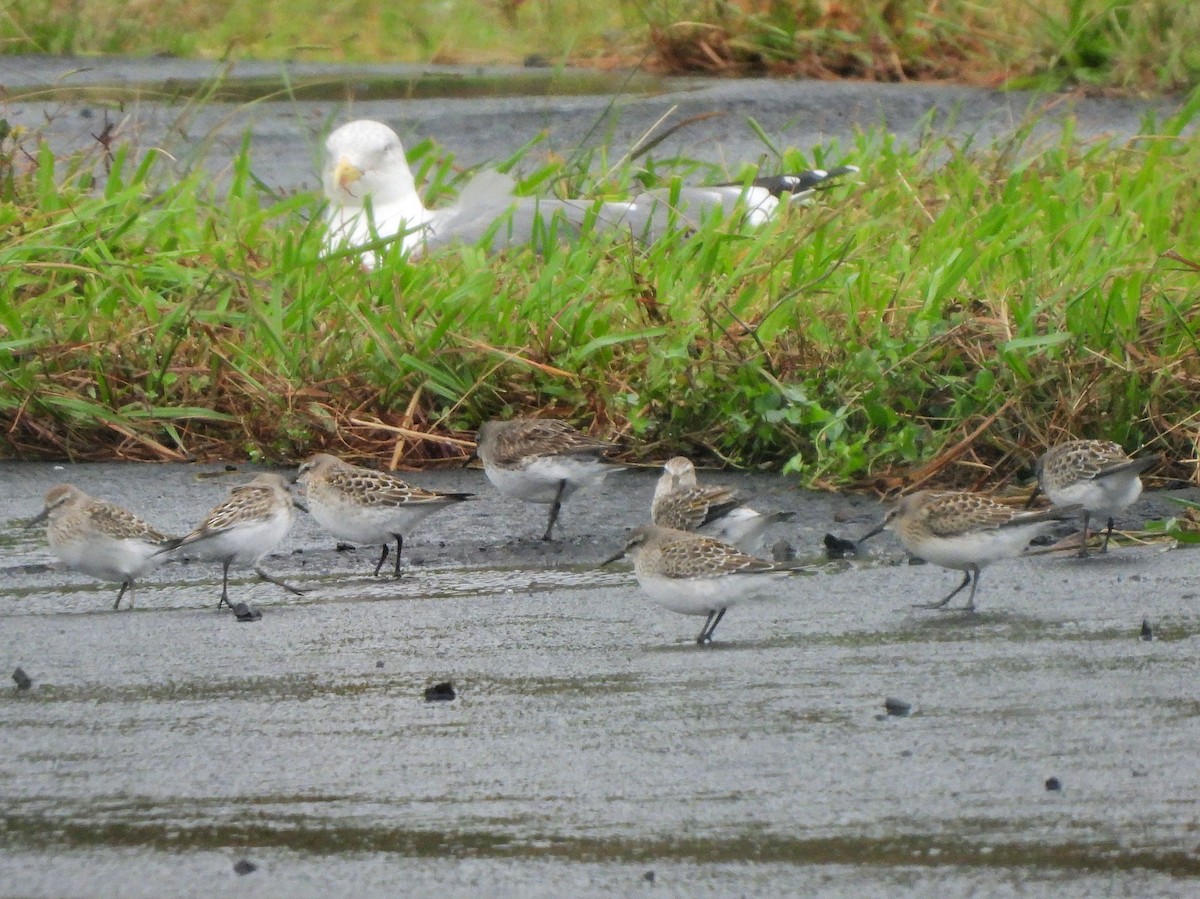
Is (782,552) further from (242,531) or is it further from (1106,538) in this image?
(242,531)

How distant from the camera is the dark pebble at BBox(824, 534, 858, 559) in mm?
7117

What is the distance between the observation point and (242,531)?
664cm

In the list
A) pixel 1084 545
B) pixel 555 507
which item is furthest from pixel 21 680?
pixel 1084 545

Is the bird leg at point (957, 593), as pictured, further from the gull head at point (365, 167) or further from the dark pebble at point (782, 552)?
the gull head at point (365, 167)

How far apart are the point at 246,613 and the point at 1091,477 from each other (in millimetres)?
2997

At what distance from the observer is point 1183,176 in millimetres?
10898

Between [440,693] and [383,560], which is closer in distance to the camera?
[440,693]

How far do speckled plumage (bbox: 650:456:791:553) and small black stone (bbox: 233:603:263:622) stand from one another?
1.54 meters

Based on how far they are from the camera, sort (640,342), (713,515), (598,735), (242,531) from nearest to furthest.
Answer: (598,735), (242,531), (713,515), (640,342)

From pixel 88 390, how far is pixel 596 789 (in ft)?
15.7

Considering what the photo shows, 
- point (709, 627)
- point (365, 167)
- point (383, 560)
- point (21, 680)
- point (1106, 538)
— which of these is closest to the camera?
point (21, 680)

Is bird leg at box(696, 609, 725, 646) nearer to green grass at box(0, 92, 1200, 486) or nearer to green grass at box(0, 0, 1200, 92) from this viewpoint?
green grass at box(0, 92, 1200, 486)

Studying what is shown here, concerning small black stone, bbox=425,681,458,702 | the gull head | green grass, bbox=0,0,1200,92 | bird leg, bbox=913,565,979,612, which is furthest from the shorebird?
small black stone, bbox=425,681,458,702

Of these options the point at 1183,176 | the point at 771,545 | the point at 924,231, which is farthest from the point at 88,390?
the point at 1183,176
